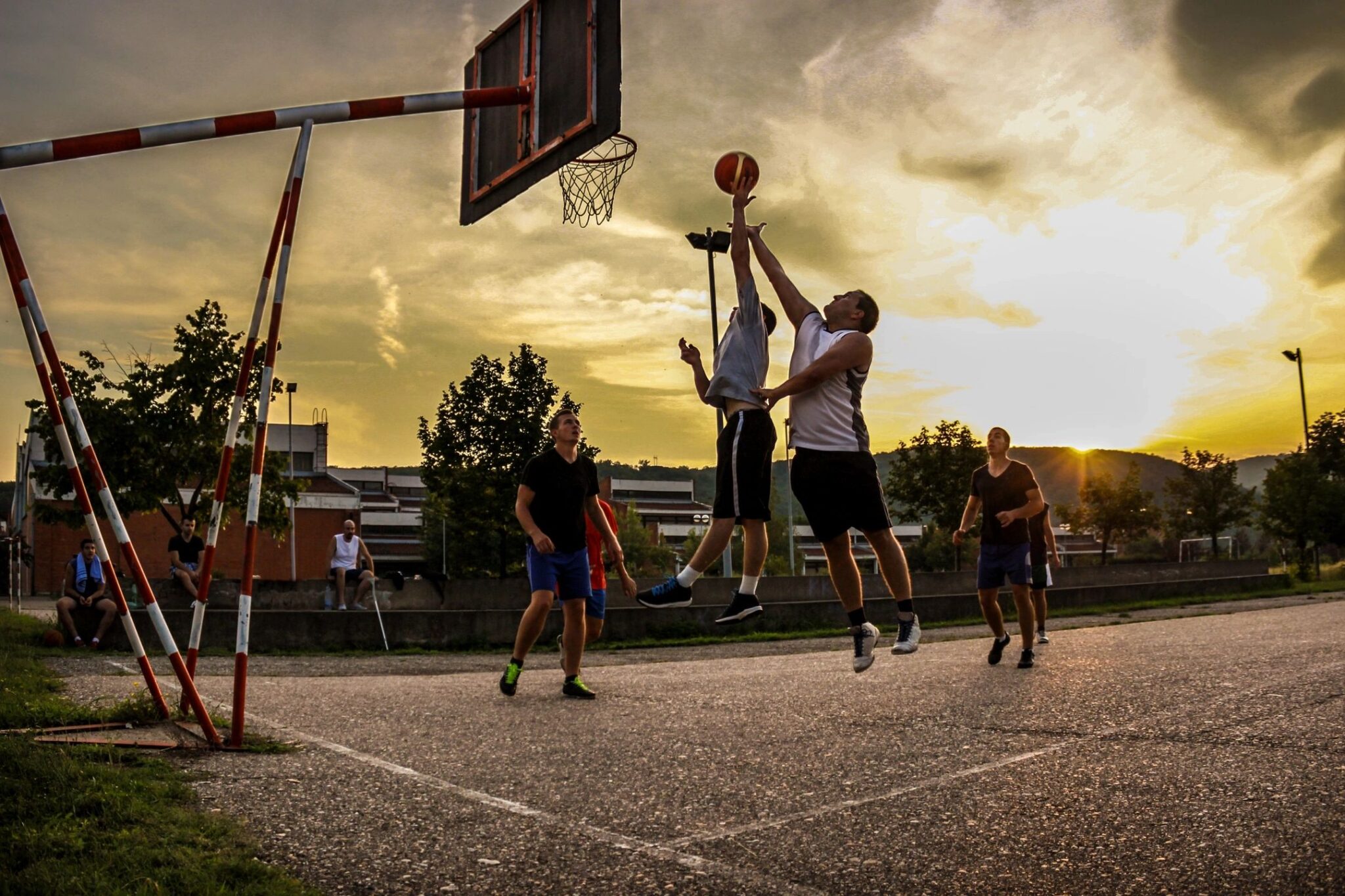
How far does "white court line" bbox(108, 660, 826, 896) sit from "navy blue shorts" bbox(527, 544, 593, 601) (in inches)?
97.4

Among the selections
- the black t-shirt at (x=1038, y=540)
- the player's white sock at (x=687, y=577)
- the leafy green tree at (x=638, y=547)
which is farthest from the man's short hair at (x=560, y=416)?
the leafy green tree at (x=638, y=547)

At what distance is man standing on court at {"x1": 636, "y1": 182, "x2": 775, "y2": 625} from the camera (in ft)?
18.8

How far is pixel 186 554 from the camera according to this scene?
17.4m

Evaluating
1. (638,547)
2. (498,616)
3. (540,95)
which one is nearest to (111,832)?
(540,95)

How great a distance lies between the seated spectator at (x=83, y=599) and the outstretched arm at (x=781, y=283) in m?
13.7

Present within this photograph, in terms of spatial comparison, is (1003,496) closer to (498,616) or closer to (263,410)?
(263,410)

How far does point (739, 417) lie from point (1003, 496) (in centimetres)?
612

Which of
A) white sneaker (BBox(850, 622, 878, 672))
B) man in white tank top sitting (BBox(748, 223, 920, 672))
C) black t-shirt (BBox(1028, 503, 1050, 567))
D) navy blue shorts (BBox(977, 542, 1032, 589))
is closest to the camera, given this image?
man in white tank top sitting (BBox(748, 223, 920, 672))

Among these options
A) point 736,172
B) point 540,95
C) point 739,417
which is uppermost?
point 540,95

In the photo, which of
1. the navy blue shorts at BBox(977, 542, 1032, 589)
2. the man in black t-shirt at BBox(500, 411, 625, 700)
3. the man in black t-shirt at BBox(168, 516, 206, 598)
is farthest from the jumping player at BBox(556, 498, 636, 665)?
the man in black t-shirt at BBox(168, 516, 206, 598)

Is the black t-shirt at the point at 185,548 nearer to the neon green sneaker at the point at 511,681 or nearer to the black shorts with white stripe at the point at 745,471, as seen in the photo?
the neon green sneaker at the point at 511,681

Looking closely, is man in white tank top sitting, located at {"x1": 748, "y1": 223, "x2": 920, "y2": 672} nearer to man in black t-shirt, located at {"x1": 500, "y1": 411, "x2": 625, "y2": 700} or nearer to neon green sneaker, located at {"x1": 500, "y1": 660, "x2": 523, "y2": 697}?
Answer: man in black t-shirt, located at {"x1": 500, "y1": 411, "x2": 625, "y2": 700}

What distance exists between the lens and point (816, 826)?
5445 millimetres

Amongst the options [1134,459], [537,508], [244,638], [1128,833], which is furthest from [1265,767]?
[1134,459]
